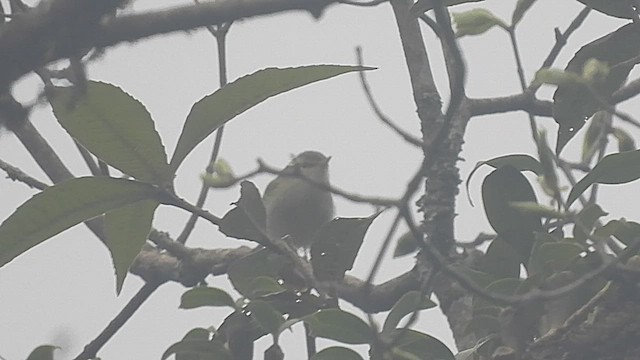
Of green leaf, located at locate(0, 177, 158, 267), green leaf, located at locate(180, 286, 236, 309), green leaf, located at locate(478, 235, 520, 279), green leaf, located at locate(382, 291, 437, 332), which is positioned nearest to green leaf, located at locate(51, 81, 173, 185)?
green leaf, located at locate(0, 177, 158, 267)

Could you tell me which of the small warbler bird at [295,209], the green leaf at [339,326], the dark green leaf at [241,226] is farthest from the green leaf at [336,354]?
the small warbler bird at [295,209]

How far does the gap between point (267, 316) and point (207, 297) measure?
10 centimetres

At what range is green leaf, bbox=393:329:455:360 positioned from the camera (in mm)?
939

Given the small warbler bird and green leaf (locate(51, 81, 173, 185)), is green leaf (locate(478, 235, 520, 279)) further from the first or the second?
the small warbler bird

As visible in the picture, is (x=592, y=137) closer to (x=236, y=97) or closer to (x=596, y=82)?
(x=596, y=82)

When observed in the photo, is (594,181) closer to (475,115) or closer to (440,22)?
(440,22)

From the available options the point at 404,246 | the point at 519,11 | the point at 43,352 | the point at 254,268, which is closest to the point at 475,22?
the point at 519,11

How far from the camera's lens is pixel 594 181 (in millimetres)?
991

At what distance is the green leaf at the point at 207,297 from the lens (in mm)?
1001

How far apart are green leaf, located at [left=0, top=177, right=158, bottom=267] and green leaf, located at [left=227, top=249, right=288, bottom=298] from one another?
0.18m

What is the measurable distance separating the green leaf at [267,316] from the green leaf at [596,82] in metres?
0.35

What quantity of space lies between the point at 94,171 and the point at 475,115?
0.61 m

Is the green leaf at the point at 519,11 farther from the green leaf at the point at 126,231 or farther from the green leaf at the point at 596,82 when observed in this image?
the green leaf at the point at 126,231

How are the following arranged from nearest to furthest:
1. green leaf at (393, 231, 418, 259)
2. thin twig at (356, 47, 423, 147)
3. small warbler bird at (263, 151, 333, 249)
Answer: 1. thin twig at (356, 47, 423, 147)
2. green leaf at (393, 231, 418, 259)
3. small warbler bird at (263, 151, 333, 249)
